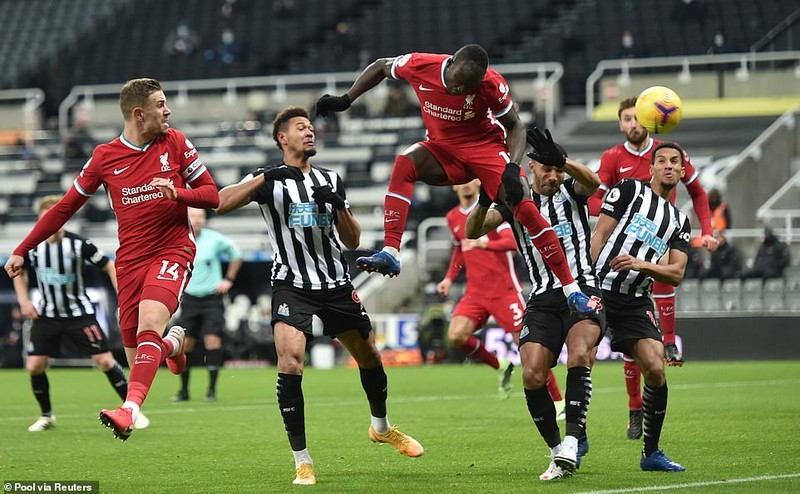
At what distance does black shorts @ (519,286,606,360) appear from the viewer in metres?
8.26

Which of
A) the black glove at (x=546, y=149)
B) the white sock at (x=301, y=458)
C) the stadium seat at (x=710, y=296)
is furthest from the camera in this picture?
the stadium seat at (x=710, y=296)

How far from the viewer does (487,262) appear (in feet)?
45.6

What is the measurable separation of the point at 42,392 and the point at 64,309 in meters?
0.90

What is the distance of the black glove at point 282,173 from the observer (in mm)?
8398

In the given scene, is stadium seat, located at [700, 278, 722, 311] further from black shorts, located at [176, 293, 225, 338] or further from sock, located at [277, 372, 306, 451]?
sock, located at [277, 372, 306, 451]

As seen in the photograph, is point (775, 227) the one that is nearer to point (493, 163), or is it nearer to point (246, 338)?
point (246, 338)

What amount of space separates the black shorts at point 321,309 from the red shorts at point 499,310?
5.18m

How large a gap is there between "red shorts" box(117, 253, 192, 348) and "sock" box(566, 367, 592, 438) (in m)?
2.66

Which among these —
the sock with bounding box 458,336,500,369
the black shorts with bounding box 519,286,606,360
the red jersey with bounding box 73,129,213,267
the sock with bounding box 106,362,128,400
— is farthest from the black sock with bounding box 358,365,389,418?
the sock with bounding box 458,336,500,369

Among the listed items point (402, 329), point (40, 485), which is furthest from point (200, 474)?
point (402, 329)

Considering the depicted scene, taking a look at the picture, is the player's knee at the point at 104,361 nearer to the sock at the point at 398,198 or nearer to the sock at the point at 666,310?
the sock at the point at 398,198

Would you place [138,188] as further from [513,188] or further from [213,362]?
[213,362]

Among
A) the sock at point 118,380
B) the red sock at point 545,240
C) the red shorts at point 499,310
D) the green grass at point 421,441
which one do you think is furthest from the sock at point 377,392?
the red shorts at point 499,310

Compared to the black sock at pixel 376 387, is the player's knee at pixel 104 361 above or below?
below
